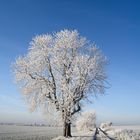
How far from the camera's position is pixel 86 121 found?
10062 cm

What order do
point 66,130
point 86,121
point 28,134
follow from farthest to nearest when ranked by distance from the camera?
point 86,121 < point 28,134 < point 66,130

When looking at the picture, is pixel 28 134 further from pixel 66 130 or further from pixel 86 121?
pixel 86 121

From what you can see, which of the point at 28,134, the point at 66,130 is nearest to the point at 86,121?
the point at 28,134

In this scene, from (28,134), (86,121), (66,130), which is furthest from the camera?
(86,121)

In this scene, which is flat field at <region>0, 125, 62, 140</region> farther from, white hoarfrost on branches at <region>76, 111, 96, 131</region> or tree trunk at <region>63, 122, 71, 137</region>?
white hoarfrost on branches at <region>76, 111, 96, 131</region>

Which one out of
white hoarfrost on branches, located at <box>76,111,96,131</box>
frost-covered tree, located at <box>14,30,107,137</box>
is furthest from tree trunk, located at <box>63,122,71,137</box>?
white hoarfrost on branches, located at <box>76,111,96,131</box>

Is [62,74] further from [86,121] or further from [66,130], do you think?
[86,121]

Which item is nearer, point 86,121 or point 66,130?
point 66,130

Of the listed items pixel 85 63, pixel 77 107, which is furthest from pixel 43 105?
pixel 85 63

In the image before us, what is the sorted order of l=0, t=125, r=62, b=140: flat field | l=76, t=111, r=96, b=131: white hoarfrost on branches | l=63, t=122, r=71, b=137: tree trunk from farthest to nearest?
1. l=76, t=111, r=96, b=131: white hoarfrost on branches
2. l=0, t=125, r=62, b=140: flat field
3. l=63, t=122, r=71, b=137: tree trunk

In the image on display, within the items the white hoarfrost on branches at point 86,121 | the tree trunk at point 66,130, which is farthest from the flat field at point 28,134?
the white hoarfrost on branches at point 86,121

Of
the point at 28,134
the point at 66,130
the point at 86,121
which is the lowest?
the point at 66,130

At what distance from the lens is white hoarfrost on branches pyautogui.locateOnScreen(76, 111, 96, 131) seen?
9618cm

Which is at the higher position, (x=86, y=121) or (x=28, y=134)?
(x=86, y=121)
